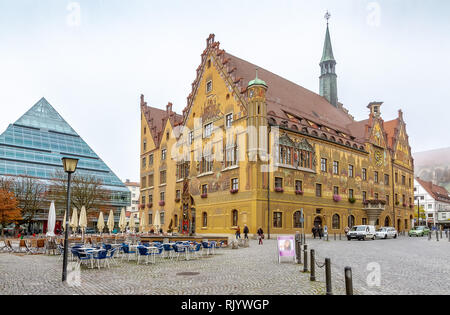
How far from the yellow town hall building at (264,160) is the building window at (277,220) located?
0.13 metres

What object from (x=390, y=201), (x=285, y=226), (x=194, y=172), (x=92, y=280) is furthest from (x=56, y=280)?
(x=390, y=201)

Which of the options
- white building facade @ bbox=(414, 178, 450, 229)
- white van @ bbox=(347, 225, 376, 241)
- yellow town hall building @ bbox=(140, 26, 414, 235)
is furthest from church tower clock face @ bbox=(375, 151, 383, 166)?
white building facade @ bbox=(414, 178, 450, 229)

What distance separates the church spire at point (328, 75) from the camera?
59.5 m

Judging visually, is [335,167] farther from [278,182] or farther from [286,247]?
[286,247]

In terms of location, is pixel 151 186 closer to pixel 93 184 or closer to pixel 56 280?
pixel 93 184

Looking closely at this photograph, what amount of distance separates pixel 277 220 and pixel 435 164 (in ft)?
96.2

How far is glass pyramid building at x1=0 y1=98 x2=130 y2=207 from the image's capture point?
68.2 m

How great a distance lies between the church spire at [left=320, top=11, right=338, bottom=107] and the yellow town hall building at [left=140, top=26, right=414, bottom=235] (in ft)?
0.96

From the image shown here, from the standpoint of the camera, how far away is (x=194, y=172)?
149ft

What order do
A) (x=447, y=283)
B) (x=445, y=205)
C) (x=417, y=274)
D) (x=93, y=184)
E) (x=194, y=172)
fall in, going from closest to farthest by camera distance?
1. (x=447, y=283)
2. (x=417, y=274)
3. (x=194, y=172)
4. (x=93, y=184)
5. (x=445, y=205)

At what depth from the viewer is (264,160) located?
1459 inches
